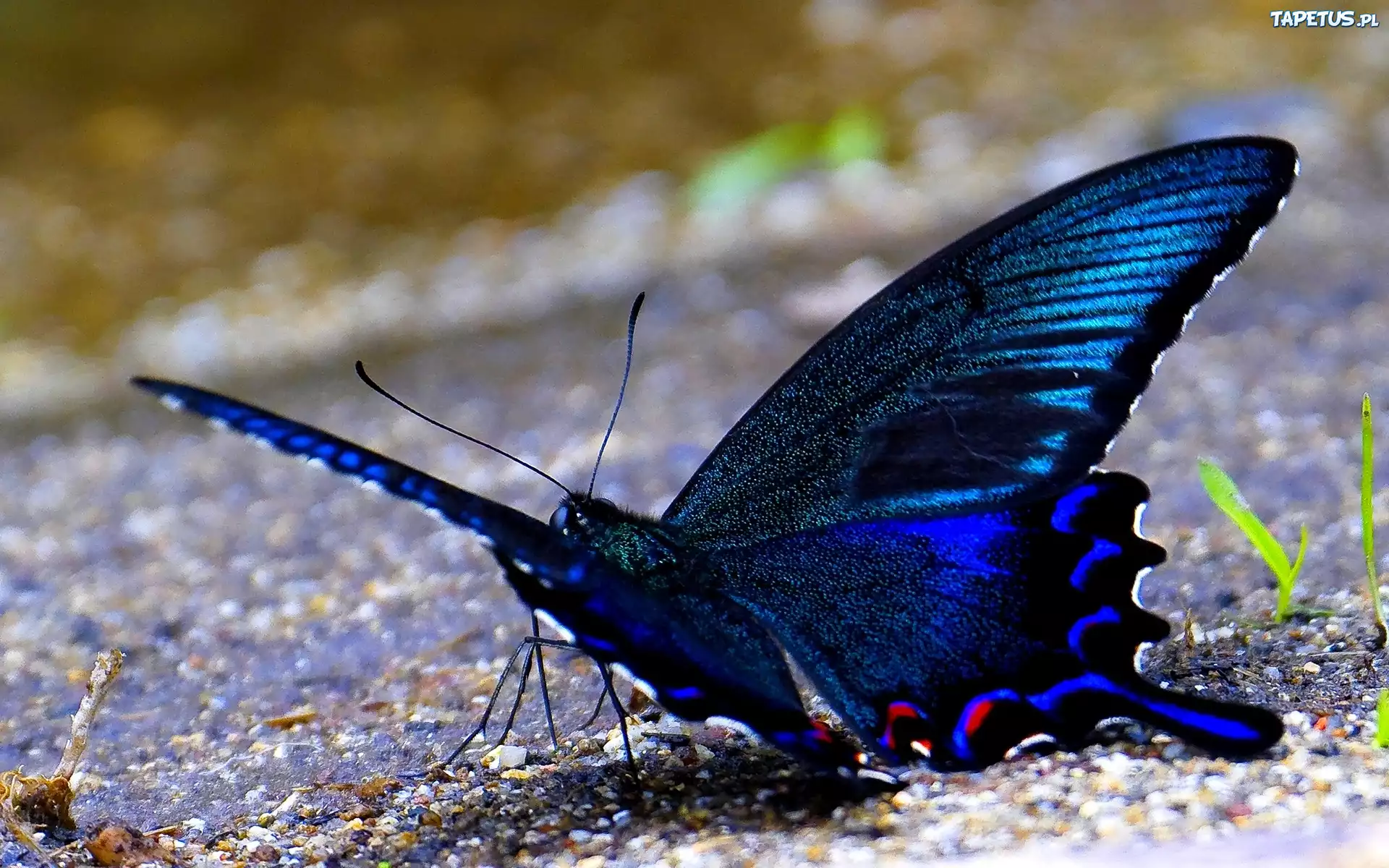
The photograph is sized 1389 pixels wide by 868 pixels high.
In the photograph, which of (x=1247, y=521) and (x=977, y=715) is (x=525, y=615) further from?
(x=1247, y=521)

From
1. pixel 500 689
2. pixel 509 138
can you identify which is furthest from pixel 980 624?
→ pixel 509 138

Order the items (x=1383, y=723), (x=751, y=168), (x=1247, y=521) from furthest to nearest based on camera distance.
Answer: (x=751, y=168) < (x=1247, y=521) < (x=1383, y=723)

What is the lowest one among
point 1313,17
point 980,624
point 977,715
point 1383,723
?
point 1383,723

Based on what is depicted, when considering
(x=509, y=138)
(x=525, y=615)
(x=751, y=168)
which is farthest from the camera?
(x=509, y=138)

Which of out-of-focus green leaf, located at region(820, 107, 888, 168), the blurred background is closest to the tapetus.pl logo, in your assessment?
the blurred background

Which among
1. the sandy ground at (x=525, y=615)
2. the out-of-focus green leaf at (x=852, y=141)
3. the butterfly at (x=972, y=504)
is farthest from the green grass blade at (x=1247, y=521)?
the out-of-focus green leaf at (x=852, y=141)

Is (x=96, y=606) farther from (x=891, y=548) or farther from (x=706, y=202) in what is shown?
(x=706, y=202)
